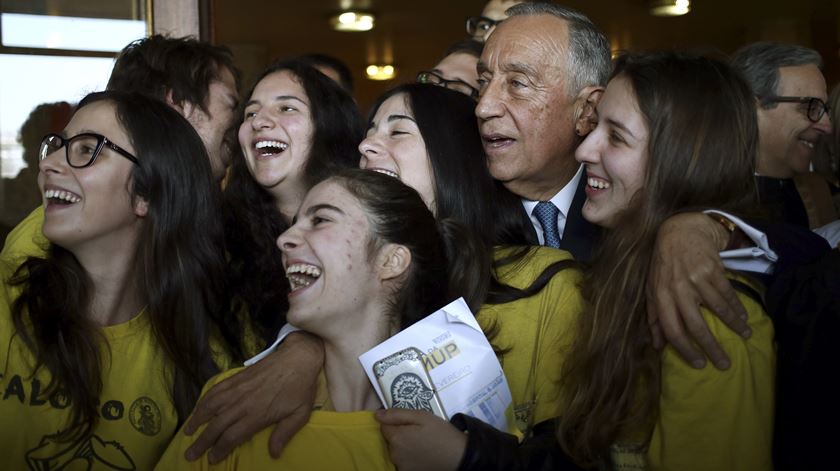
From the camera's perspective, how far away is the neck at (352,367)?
→ 2033 mm

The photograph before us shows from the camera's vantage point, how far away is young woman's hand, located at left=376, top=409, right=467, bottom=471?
182cm

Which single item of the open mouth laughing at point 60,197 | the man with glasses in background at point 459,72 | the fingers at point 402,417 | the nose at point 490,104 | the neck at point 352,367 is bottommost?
the fingers at point 402,417

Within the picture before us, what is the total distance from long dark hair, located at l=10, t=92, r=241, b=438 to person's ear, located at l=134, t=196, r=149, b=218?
1cm

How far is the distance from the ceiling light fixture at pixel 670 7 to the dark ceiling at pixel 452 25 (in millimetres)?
60

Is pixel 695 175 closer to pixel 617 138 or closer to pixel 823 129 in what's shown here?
pixel 617 138

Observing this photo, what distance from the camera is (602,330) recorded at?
1893 millimetres

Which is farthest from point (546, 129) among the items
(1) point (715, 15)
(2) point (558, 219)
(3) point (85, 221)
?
(1) point (715, 15)

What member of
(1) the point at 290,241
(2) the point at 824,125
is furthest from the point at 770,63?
(1) the point at 290,241

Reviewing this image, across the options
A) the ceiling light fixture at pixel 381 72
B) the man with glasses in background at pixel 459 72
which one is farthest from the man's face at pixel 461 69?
the ceiling light fixture at pixel 381 72

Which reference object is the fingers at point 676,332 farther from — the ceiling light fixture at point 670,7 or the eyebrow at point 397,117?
the ceiling light fixture at point 670,7

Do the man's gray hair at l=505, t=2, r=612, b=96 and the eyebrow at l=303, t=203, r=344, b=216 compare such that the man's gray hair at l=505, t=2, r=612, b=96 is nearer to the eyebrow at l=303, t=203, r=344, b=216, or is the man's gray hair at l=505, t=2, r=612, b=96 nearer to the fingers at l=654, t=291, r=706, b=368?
the eyebrow at l=303, t=203, r=344, b=216

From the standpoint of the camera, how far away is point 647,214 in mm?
1956

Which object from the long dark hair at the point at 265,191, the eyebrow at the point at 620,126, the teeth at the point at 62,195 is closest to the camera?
the eyebrow at the point at 620,126

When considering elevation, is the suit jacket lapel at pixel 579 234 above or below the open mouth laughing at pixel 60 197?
below
